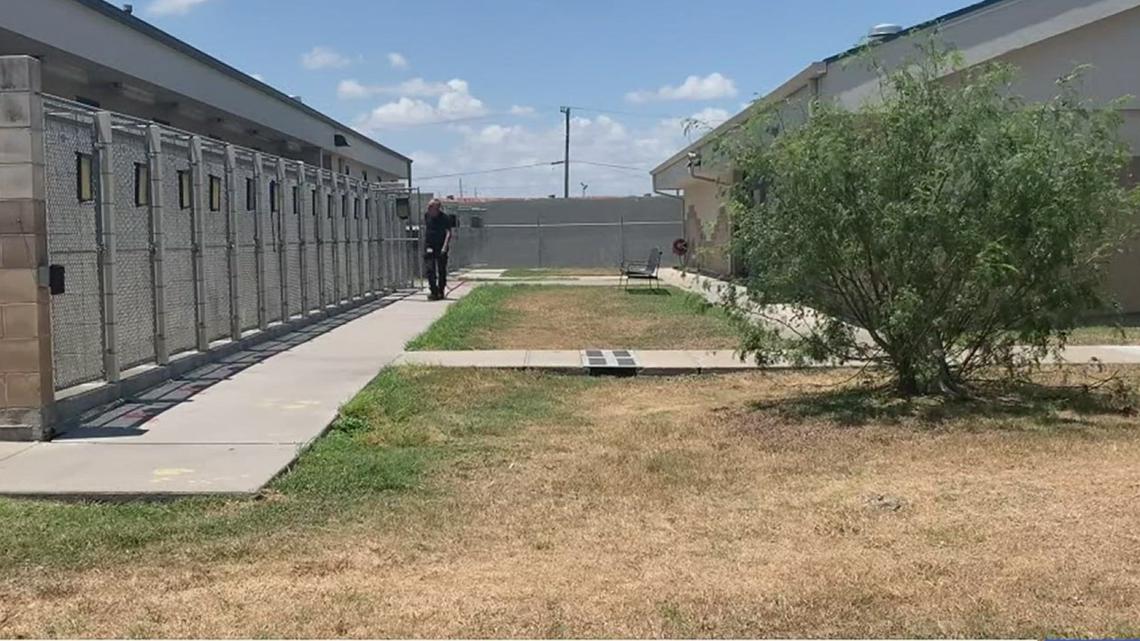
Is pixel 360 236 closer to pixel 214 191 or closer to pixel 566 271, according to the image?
pixel 214 191

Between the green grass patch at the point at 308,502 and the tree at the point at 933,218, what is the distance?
2356 millimetres

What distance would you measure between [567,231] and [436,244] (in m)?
22.2

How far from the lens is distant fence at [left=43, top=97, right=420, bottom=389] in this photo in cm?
883

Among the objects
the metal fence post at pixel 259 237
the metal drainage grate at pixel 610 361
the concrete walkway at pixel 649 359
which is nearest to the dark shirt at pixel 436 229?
the metal fence post at pixel 259 237

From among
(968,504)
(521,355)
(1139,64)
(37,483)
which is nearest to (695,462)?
(968,504)

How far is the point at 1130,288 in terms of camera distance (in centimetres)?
1684

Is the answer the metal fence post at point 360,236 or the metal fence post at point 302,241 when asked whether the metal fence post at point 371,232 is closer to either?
the metal fence post at point 360,236

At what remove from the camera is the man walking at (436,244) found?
72.6ft

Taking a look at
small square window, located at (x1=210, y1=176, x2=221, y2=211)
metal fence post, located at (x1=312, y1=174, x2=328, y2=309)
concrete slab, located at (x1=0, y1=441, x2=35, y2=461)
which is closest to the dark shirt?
metal fence post, located at (x1=312, y1=174, x2=328, y2=309)

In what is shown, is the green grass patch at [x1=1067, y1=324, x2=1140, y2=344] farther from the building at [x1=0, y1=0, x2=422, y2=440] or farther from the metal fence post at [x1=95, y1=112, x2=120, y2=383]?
the metal fence post at [x1=95, y1=112, x2=120, y2=383]

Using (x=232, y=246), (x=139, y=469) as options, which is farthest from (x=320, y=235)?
(x=139, y=469)

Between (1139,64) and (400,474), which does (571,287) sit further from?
(400,474)

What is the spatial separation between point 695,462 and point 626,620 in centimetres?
301

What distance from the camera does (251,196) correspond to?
553 inches
